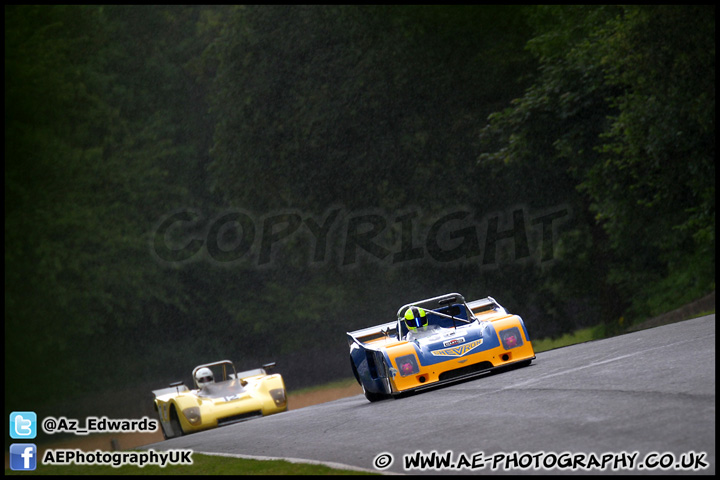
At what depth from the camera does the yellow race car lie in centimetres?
1572

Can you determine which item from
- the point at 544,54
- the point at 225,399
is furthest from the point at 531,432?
the point at 544,54

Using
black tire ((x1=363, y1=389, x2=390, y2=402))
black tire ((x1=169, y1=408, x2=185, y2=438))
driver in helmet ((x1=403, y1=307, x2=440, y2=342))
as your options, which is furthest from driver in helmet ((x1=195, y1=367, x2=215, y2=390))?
driver in helmet ((x1=403, y1=307, x2=440, y2=342))

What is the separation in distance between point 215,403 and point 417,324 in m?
4.31

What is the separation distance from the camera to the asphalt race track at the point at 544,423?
23.6ft

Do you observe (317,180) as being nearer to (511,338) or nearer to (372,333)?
(372,333)

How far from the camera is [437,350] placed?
1255cm

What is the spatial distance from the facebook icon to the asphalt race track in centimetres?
216

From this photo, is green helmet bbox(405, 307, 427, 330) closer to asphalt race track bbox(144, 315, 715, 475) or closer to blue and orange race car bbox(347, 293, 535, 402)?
blue and orange race car bbox(347, 293, 535, 402)

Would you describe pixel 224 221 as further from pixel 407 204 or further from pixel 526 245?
pixel 526 245

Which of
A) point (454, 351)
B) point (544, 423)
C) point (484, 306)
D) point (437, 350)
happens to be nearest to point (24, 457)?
point (544, 423)

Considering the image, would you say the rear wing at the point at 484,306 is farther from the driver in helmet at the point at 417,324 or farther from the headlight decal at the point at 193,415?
the headlight decal at the point at 193,415

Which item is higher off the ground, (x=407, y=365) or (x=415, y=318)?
(x=415, y=318)

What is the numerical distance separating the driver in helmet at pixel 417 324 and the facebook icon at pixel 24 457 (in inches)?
218

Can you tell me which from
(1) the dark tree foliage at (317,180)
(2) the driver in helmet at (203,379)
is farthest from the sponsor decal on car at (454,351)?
(1) the dark tree foliage at (317,180)
